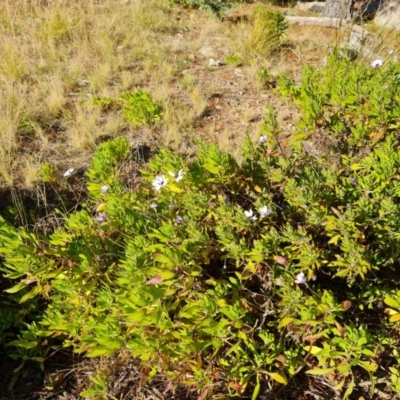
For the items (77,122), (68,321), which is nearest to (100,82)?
(77,122)

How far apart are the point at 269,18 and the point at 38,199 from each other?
3.97 meters

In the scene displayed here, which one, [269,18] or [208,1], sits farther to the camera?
[208,1]

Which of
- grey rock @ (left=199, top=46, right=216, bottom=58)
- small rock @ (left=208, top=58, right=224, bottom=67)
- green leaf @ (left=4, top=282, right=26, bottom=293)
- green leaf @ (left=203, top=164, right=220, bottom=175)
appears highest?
green leaf @ (left=203, top=164, right=220, bottom=175)

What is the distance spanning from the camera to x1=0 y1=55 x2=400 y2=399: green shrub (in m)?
1.84

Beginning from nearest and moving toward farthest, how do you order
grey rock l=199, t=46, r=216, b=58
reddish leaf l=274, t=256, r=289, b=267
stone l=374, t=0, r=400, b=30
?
reddish leaf l=274, t=256, r=289, b=267, grey rock l=199, t=46, r=216, b=58, stone l=374, t=0, r=400, b=30

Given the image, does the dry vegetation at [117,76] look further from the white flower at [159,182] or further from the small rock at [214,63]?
the white flower at [159,182]

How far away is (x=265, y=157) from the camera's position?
2.60m

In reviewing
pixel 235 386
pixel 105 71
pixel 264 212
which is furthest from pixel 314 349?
pixel 105 71

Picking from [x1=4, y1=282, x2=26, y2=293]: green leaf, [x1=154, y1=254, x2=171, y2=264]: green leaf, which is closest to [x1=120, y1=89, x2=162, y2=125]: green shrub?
[x1=4, y1=282, x2=26, y2=293]: green leaf

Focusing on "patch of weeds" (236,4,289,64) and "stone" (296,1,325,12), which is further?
"stone" (296,1,325,12)

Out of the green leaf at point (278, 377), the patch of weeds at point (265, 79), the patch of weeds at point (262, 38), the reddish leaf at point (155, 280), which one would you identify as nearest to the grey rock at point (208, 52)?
the patch of weeds at point (262, 38)

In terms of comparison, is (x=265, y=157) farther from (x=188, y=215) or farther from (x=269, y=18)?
(x=269, y=18)

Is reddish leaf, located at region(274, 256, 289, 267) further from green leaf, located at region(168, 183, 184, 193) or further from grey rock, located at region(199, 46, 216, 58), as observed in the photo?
grey rock, located at region(199, 46, 216, 58)

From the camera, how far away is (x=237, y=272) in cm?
198
